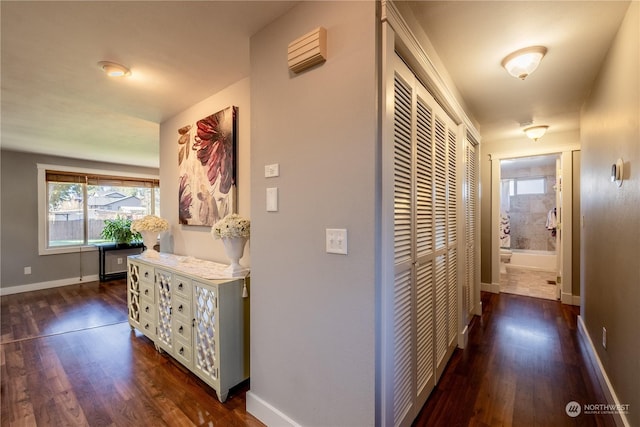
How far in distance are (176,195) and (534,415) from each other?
3554mm

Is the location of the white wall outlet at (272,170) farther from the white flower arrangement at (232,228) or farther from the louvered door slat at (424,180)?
the louvered door slat at (424,180)

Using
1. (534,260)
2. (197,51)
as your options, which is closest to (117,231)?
(197,51)

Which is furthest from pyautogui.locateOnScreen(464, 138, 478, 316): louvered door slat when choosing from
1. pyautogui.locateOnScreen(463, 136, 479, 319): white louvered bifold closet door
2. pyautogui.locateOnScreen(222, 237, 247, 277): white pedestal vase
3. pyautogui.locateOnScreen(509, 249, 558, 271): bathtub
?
pyautogui.locateOnScreen(509, 249, 558, 271): bathtub

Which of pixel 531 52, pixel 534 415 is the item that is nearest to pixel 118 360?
pixel 534 415

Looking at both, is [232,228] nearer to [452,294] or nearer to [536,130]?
[452,294]

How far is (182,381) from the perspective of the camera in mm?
2066

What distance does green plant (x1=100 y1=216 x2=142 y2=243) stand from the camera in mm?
5316

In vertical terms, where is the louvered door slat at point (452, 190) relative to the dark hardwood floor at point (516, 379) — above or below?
above

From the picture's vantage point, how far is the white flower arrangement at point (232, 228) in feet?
6.27

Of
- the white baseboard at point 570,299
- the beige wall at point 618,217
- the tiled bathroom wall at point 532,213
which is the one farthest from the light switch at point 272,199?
the tiled bathroom wall at point 532,213

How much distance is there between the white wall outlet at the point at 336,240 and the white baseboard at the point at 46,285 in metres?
5.97

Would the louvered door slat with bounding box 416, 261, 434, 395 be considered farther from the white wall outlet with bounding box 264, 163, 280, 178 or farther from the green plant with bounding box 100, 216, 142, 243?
the green plant with bounding box 100, 216, 142, 243

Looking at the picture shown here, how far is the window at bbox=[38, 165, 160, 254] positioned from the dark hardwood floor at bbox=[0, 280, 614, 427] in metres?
2.18

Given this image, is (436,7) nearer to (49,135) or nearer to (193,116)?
(193,116)
